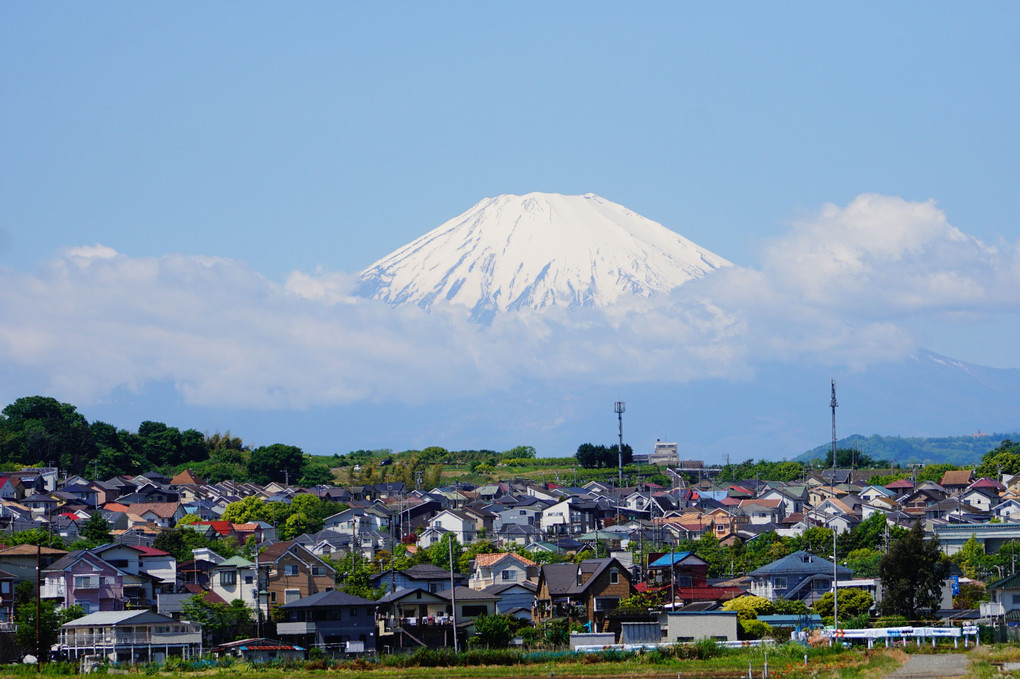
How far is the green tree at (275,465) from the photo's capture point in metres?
92.8

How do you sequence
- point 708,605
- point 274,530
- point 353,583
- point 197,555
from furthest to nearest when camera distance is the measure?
point 274,530 < point 197,555 < point 353,583 < point 708,605

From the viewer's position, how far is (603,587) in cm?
4116

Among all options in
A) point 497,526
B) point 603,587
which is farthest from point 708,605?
point 497,526

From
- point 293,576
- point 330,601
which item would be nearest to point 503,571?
point 293,576

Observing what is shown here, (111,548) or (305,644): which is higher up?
(111,548)

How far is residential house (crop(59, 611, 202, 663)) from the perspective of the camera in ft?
121

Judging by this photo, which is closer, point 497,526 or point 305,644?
point 305,644

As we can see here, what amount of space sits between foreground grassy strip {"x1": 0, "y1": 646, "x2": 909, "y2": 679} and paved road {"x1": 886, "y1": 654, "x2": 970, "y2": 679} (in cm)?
33

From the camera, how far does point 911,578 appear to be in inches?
1476

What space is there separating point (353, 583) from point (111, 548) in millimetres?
8665

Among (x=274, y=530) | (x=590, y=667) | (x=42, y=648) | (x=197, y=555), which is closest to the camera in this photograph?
(x=590, y=667)

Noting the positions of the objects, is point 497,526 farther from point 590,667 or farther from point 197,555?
point 590,667

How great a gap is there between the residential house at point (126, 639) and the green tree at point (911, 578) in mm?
20106

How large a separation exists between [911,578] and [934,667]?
9.93m
